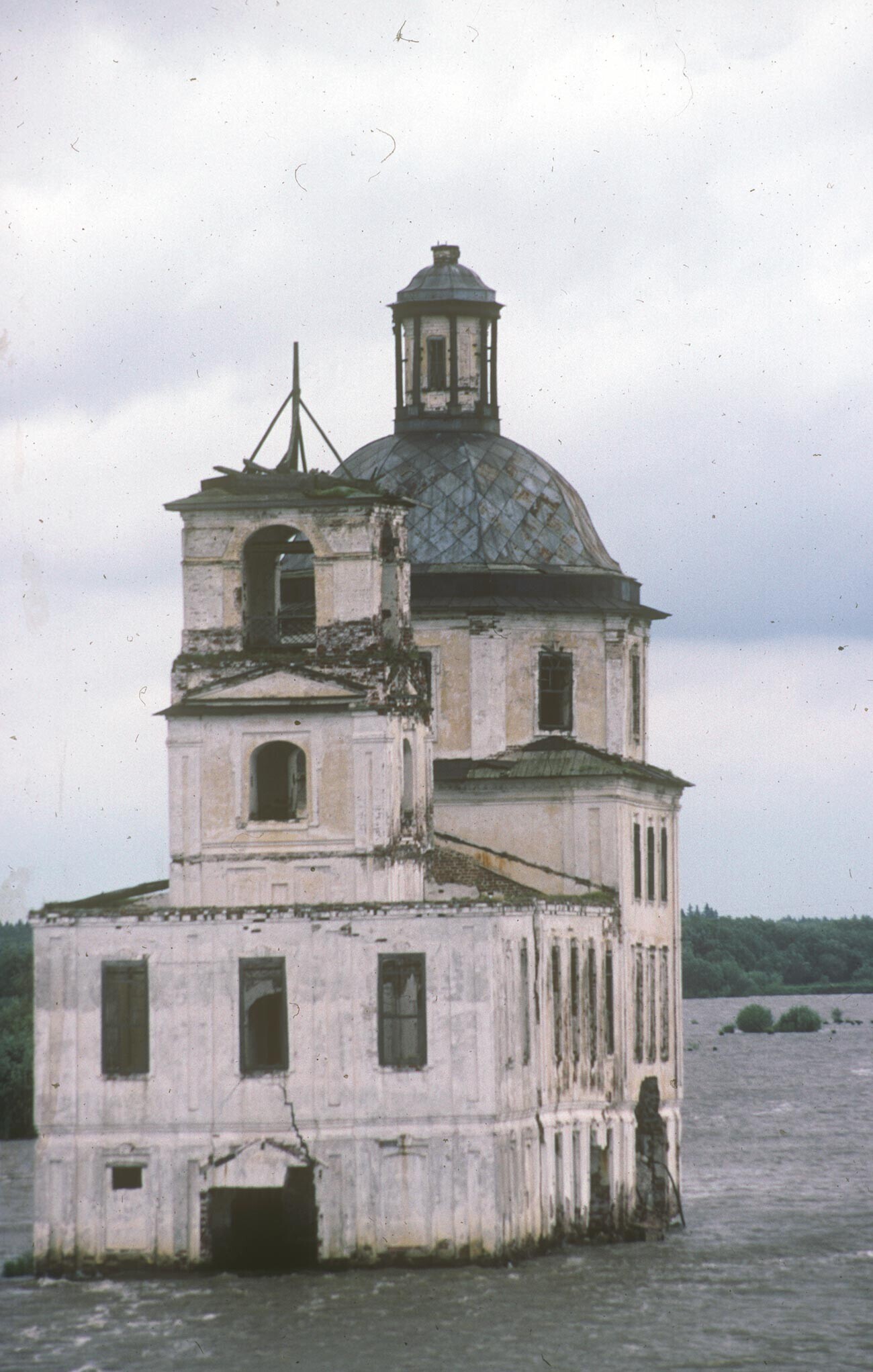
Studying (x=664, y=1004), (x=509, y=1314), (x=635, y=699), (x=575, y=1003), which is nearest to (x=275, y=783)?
(x=575, y=1003)

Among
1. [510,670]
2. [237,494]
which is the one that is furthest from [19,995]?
[237,494]

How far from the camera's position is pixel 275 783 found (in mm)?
58594

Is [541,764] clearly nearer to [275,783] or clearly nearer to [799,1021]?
[275,783]

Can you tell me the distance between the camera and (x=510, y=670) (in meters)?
67.1

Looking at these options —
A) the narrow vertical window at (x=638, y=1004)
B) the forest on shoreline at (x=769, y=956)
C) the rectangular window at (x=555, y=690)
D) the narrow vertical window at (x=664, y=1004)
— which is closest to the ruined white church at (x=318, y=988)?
the narrow vertical window at (x=638, y=1004)

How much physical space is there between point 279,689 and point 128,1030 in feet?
20.8

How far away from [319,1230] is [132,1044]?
4.31 m

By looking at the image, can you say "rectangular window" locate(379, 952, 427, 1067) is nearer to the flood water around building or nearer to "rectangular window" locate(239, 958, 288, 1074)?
"rectangular window" locate(239, 958, 288, 1074)

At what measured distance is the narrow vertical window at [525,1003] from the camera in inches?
2263

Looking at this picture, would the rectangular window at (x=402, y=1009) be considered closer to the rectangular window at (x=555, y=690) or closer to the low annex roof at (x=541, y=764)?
the low annex roof at (x=541, y=764)

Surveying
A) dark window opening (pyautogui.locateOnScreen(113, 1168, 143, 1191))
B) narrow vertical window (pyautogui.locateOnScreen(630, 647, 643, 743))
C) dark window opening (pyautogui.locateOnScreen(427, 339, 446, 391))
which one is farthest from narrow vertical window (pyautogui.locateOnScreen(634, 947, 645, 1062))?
dark window opening (pyautogui.locateOnScreen(113, 1168, 143, 1191))

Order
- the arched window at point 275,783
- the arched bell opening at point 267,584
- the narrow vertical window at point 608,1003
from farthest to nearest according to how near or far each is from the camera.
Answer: the narrow vertical window at point 608,1003 → the arched bell opening at point 267,584 → the arched window at point 275,783

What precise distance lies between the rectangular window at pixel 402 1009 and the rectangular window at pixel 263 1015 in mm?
1595

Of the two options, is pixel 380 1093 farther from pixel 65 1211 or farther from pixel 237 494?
pixel 237 494
